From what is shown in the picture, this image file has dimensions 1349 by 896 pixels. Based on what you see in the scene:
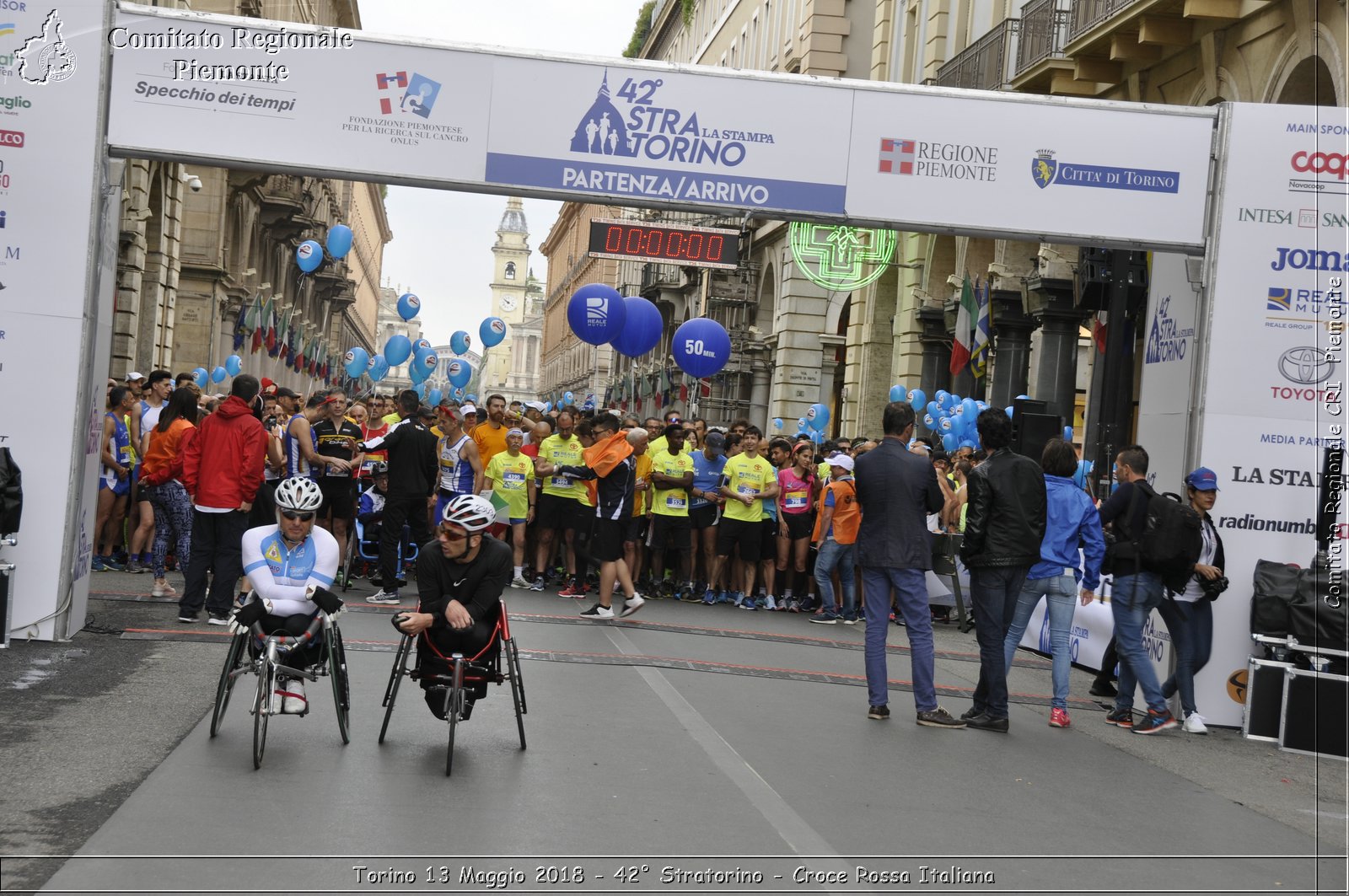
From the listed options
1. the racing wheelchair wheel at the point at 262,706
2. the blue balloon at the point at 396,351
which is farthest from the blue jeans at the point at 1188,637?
Result: the blue balloon at the point at 396,351

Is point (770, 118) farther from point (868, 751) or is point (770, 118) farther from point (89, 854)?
point (89, 854)

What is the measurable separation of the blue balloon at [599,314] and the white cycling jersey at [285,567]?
17343mm

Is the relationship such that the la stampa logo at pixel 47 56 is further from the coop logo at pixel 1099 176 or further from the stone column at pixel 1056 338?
the stone column at pixel 1056 338

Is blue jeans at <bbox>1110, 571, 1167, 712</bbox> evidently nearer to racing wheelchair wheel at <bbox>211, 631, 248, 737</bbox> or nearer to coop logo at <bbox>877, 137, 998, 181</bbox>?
coop logo at <bbox>877, 137, 998, 181</bbox>

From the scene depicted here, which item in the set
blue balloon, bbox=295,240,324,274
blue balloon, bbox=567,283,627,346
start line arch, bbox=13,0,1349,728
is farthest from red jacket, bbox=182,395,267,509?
blue balloon, bbox=295,240,324,274

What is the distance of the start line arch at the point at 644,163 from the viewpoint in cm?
1084

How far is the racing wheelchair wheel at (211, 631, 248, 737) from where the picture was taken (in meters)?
7.62

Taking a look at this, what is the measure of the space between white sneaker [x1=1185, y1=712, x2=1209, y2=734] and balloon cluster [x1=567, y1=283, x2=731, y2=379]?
1541cm

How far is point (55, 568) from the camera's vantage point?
10.8m

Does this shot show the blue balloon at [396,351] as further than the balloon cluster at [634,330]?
Yes

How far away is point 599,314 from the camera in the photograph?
25312 mm

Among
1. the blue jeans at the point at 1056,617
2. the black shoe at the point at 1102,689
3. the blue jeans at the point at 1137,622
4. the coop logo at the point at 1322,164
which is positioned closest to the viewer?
the blue jeans at the point at 1056,617

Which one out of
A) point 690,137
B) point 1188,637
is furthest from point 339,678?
point 1188,637

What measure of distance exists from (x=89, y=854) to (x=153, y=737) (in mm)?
2260
